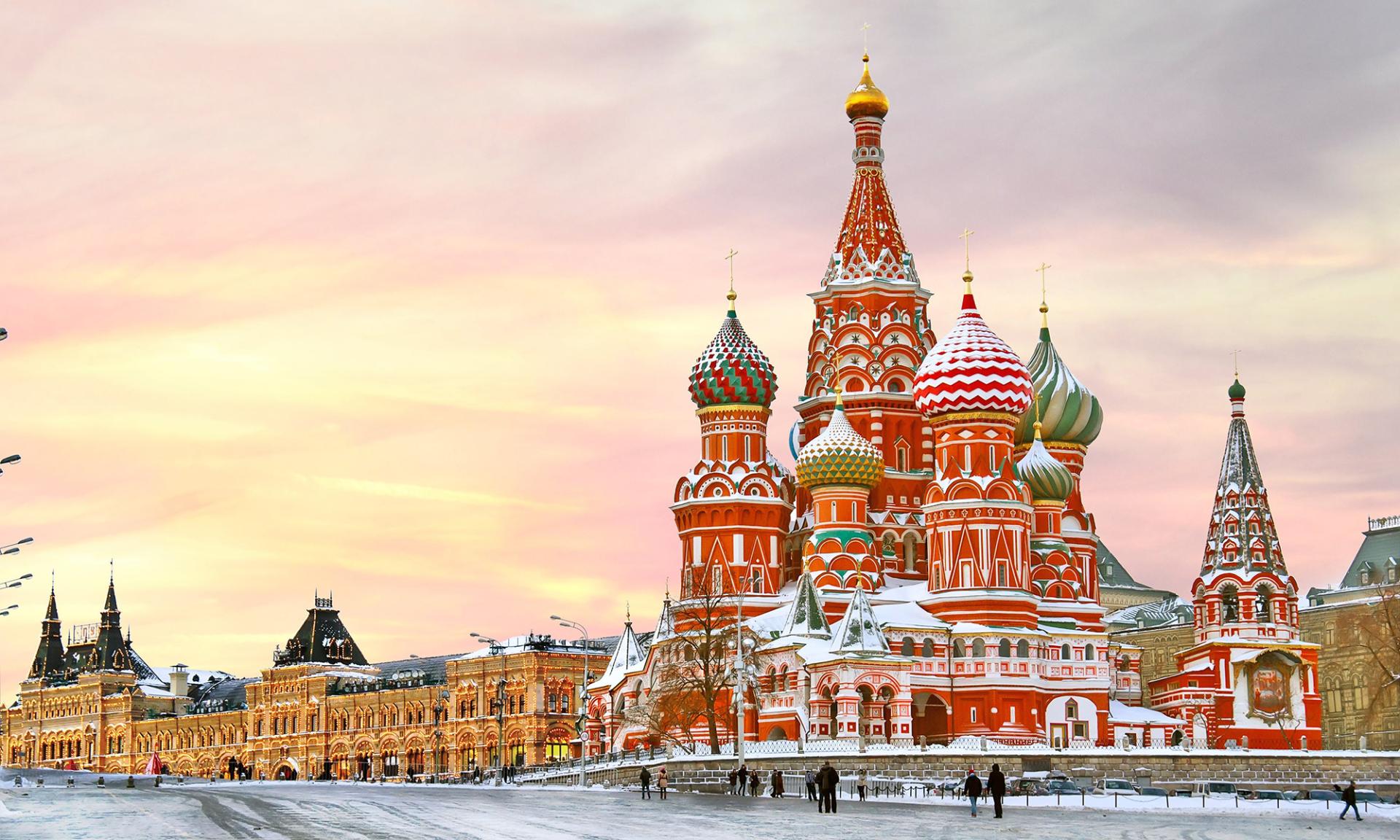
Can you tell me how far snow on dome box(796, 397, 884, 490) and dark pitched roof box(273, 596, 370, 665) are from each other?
67.9 metres

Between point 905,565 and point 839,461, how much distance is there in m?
6.99

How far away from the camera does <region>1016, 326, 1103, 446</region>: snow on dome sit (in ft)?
273

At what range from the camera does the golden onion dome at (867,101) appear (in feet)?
271

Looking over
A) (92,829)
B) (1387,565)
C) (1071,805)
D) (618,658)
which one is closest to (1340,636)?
(1387,565)

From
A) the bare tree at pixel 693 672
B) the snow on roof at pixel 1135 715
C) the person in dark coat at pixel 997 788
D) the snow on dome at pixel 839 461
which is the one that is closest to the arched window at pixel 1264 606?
the snow on roof at pixel 1135 715

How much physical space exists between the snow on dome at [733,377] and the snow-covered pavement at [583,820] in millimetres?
28693

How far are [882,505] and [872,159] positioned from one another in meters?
15.2

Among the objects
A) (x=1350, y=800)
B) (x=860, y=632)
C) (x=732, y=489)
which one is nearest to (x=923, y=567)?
(x=732, y=489)

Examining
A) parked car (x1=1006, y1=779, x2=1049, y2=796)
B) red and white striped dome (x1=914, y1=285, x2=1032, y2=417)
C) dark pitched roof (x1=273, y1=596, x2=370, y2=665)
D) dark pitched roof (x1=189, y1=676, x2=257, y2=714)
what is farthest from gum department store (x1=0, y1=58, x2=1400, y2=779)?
dark pitched roof (x1=189, y1=676, x2=257, y2=714)

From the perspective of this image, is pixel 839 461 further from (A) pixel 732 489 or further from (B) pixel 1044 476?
(B) pixel 1044 476

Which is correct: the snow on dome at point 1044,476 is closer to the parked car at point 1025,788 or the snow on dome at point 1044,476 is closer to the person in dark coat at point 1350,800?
the parked car at point 1025,788

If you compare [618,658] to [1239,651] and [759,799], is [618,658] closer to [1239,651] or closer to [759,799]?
[1239,651]

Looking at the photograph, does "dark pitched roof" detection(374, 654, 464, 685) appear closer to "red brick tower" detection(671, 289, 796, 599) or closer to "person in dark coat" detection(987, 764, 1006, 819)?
"red brick tower" detection(671, 289, 796, 599)

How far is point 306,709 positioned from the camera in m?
131
